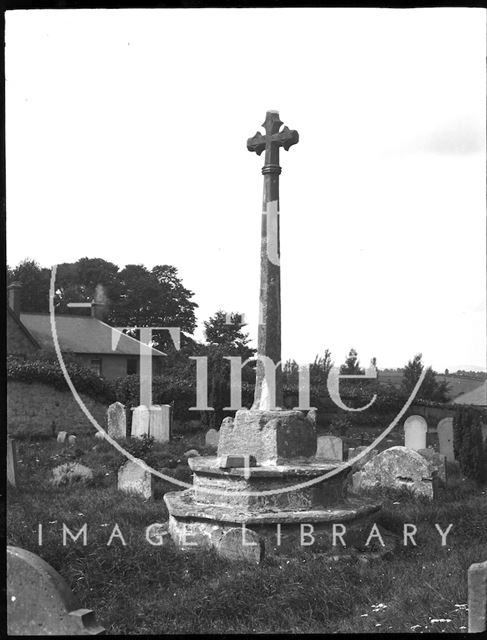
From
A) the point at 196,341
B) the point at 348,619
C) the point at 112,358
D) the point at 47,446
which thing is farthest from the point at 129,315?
the point at 348,619

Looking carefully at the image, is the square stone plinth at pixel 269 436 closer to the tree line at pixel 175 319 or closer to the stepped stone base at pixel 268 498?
the stepped stone base at pixel 268 498

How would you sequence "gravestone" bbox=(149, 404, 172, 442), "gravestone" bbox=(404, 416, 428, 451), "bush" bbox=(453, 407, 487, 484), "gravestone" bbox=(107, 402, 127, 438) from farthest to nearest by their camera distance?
"gravestone" bbox=(107, 402, 127, 438) → "gravestone" bbox=(149, 404, 172, 442) → "gravestone" bbox=(404, 416, 428, 451) → "bush" bbox=(453, 407, 487, 484)

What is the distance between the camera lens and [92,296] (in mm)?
32812

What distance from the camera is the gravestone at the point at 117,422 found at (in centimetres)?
1795

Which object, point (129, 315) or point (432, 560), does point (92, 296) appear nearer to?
point (129, 315)

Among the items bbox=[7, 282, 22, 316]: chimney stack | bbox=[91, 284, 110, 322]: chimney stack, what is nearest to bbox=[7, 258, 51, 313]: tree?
bbox=[91, 284, 110, 322]: chimney stack

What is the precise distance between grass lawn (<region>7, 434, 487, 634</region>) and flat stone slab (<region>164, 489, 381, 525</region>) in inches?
12.1

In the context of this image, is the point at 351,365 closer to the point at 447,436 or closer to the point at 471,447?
the point at 447,436

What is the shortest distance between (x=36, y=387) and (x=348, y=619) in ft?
58.1

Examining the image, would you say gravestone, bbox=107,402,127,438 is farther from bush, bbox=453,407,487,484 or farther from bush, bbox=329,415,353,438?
bush, bbox=453,407,487,484

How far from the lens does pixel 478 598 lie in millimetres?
3531

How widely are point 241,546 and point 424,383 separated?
85.9ft

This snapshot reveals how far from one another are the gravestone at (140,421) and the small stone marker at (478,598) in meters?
14.5

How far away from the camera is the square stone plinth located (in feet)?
23.1
